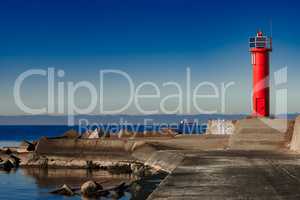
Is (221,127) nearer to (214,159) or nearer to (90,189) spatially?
(214,159)

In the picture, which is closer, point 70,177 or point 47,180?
point 47,180

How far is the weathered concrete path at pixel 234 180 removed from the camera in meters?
12.3

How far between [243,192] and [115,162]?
852 inches

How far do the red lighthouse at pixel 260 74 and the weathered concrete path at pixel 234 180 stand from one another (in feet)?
54.2

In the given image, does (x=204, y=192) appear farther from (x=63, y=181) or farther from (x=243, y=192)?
(x=63, y=181)

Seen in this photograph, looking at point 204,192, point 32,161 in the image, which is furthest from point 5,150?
point 204,192

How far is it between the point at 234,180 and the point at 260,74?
23831 millimetres

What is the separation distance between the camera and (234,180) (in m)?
14.6

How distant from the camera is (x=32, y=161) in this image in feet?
124

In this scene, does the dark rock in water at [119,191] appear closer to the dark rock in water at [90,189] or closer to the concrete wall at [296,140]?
the dark rock in water at [90,189]

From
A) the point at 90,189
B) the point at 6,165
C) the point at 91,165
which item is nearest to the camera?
the point at 90,189

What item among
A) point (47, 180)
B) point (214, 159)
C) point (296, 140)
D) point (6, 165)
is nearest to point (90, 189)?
point (214, 159)

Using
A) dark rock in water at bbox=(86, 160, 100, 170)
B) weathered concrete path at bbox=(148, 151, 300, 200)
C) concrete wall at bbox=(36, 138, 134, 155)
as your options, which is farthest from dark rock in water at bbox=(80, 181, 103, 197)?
concrete wall at bbox=(36, 138, 134, 155)

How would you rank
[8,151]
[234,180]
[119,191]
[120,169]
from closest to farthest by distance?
[234,180] < [119,191] < [120,169] < [8,151]
